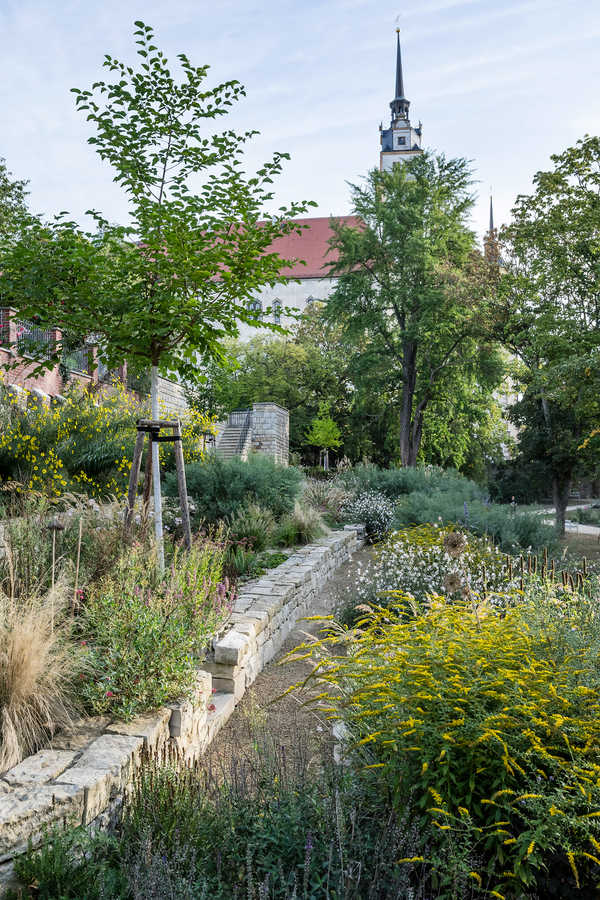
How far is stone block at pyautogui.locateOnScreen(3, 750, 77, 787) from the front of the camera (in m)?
2.16

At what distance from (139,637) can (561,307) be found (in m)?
12.4

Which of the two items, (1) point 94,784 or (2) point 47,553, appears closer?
(1) point 94,784

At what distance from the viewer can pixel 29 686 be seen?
8.25 feet

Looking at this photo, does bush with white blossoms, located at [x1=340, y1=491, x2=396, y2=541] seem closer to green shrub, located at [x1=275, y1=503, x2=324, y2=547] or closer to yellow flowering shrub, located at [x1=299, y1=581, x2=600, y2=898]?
green shrub, located at [x1=275, y1=503, x2=324, y2=547]

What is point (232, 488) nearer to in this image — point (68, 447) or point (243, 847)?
point (68, 447)

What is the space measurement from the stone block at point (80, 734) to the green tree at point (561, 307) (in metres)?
9.84

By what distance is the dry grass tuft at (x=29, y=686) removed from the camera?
7.91ft

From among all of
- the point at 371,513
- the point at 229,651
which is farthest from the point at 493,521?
the point at 229,651

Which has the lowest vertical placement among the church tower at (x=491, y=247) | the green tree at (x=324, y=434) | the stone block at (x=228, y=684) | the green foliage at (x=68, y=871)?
the stone block at (x=228, y=684)

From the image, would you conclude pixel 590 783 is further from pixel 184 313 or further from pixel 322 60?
pixel 322 60

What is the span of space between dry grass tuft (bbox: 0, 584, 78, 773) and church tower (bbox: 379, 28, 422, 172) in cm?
5405

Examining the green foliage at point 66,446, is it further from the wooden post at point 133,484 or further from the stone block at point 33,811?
the stone block at point 33,811

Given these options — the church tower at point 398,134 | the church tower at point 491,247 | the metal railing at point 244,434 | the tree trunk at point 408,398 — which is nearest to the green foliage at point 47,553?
the metal railing at point 244,434

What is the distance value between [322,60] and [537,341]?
347 inches
